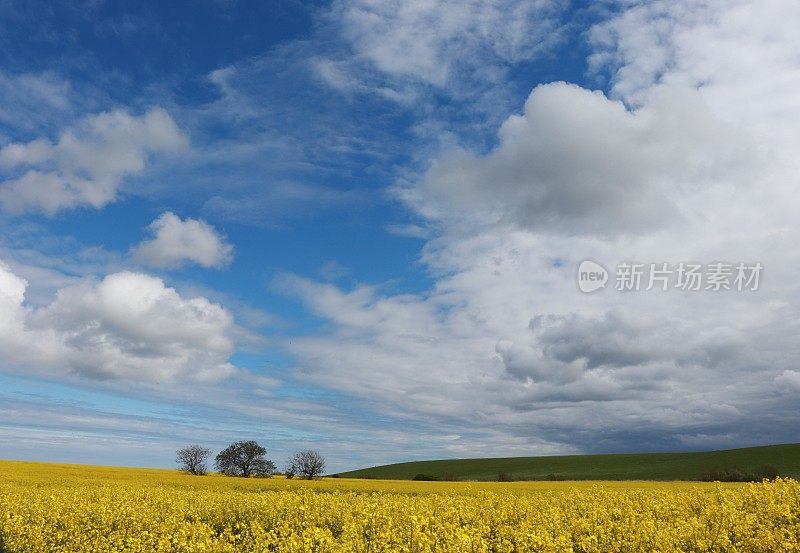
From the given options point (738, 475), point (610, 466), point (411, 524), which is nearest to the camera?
point (411, 524)

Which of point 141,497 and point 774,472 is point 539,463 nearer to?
point 774,472

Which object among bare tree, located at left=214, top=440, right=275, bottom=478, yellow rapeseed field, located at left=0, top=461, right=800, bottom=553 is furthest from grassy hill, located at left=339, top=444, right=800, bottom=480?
yellow rapeseed field, located at left=0, top=461, right=800, bottom=553

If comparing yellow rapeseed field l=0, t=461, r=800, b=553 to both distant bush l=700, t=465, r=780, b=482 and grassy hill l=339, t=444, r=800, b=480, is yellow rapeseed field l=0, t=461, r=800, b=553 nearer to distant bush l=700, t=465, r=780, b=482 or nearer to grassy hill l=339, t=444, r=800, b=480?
distant bush l=700, t=465, r=780, b=482

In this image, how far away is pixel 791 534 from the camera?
1245 centimetres

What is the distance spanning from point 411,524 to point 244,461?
262ft

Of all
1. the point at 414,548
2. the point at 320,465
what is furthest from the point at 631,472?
the point at 414,548

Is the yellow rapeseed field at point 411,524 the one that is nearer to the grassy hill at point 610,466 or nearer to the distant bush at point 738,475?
the distant bush at point 738,475

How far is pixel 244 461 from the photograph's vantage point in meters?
86.9

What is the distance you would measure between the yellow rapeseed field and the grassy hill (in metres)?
83.5

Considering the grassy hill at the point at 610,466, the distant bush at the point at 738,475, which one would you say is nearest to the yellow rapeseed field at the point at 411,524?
the distant bush at the point at 738,475

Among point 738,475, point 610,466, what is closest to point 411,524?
point 738,475

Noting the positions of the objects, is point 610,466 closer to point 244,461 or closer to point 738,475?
point 738,475

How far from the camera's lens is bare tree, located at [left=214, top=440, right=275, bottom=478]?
86250 mm

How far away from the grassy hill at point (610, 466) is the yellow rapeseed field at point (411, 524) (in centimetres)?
8353
